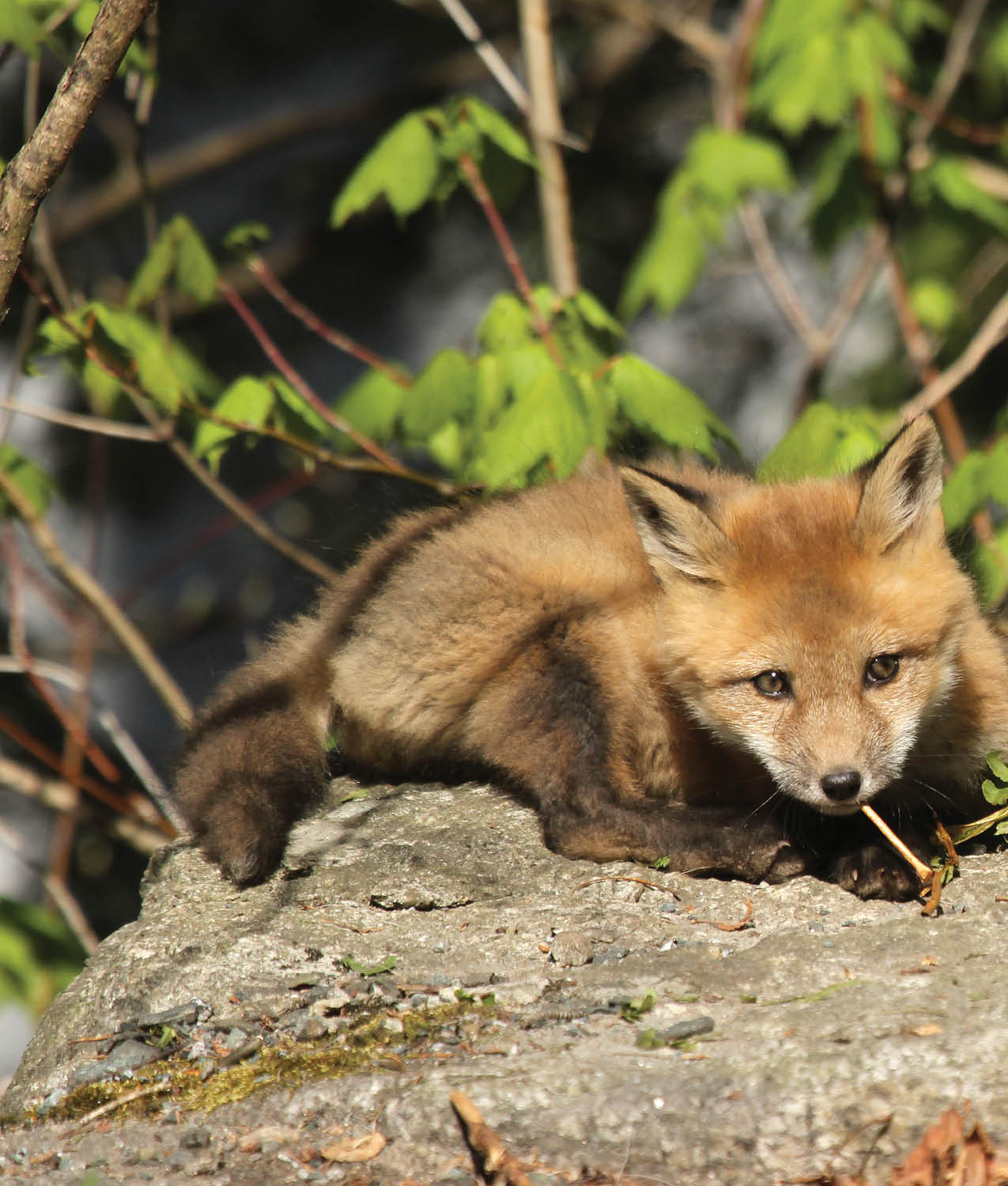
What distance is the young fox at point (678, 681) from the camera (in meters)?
3.69

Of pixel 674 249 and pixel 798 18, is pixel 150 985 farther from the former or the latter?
pixel 798 18

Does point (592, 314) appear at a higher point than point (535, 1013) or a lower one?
higher

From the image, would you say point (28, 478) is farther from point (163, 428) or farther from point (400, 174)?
point (400, 174)

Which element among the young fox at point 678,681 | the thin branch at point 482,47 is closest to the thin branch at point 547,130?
the thin branch at point 482,47

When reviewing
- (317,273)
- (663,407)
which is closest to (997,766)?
(663,407)

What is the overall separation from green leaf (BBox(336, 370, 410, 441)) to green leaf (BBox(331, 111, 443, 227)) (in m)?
0.71

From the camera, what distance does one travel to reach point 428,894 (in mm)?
3805

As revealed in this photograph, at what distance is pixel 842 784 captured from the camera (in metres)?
3.49

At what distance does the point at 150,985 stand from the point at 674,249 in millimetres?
3888

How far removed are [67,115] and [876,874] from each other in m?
2.92

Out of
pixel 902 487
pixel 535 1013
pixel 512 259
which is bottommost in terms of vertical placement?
pixel 535 1013

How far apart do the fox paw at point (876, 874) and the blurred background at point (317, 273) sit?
172 inches

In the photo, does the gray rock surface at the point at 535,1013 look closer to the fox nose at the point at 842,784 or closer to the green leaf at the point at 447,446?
the fox nose at the point at 842,784

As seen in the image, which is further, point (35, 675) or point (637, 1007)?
point (35, 675)
